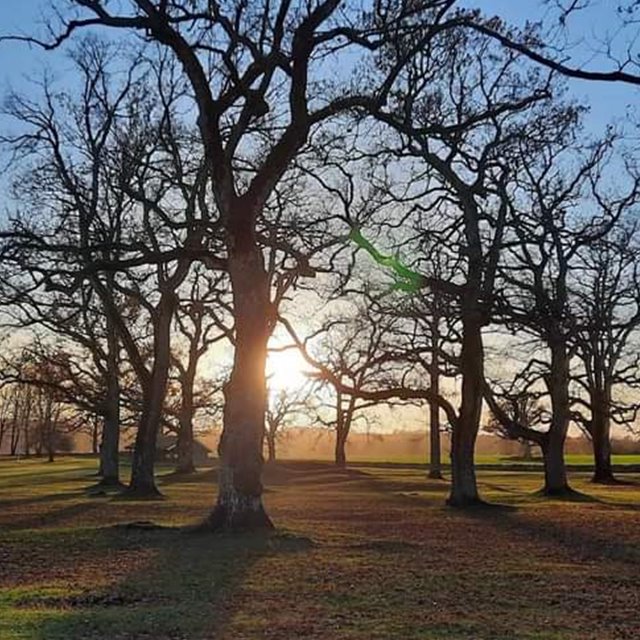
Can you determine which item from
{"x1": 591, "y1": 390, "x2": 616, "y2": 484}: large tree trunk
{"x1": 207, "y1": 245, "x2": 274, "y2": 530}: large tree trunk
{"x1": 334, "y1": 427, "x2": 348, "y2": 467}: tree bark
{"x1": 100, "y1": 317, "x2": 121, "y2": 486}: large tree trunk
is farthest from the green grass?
{"x1": 207, "y1": 245, "x2": 274, "y2": 530}: large tree trunk

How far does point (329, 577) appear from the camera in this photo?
10656 mm

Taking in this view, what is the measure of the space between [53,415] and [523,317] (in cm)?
5321

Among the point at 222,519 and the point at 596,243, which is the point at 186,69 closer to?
the point at 222,519

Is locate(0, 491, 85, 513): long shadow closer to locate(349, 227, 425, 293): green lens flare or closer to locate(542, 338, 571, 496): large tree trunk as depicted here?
locate(349, 227, 425, 293): green lens flare

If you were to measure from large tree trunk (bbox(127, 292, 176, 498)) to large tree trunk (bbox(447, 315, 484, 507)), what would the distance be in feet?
30.4

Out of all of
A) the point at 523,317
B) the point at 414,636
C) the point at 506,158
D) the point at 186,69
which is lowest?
the point at 414,636

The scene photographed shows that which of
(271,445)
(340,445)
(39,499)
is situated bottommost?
(39,499)

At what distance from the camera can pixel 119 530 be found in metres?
16.4

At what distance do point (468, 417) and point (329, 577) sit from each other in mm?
13098

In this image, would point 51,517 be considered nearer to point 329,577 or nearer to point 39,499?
point 39,499

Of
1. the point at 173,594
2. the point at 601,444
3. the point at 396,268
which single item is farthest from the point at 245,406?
the point at 601,444

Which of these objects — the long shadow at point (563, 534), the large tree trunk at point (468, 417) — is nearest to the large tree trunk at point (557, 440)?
the large tree trunk at point (468, 417)

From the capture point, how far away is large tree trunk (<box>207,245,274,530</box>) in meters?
15.0

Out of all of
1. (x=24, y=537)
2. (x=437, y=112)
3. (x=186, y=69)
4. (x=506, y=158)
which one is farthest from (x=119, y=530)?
(x=506, y=158)
